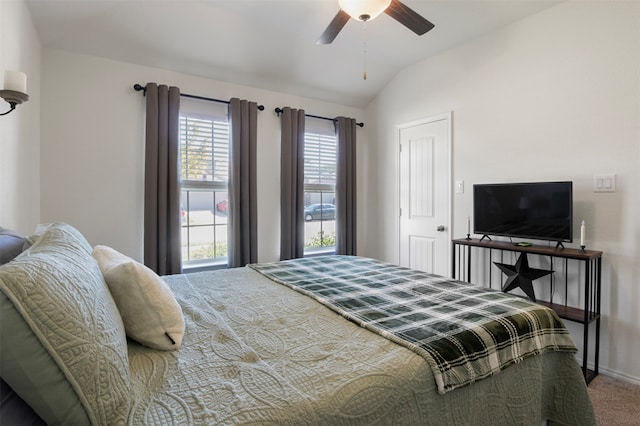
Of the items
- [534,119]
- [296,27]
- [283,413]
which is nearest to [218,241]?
[296,27]

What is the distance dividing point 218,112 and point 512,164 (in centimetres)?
282

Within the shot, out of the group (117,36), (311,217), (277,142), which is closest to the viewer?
(117,36)

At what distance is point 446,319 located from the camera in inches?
53.1

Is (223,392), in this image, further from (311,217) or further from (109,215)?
(311,217)

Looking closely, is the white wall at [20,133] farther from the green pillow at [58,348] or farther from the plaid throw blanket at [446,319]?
the plaid throw blanket at [446,319]

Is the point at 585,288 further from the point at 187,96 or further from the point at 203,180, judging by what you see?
the point at 187,96

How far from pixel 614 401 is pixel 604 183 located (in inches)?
56.0

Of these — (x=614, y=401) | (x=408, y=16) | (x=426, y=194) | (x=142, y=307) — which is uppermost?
(x=408, y=16)

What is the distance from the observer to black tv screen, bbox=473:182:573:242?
2393 mm

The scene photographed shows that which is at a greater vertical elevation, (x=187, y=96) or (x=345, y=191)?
(x=187, y=96)

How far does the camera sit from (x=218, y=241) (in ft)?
11.4

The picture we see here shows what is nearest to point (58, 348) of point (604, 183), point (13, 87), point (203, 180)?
point (13, 87)

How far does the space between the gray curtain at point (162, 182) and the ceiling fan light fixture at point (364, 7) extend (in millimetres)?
1831

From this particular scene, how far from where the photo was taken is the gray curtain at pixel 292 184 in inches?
144
